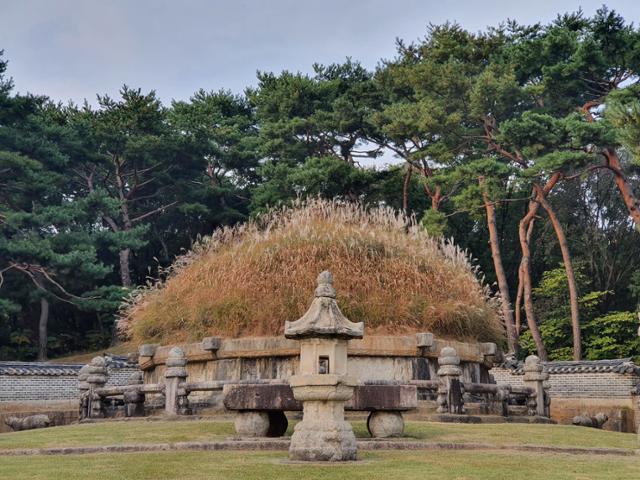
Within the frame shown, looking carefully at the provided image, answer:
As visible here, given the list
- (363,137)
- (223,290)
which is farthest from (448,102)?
(223,290)

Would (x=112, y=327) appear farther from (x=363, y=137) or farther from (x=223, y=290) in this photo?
(x=223, y=290)

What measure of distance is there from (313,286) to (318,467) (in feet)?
25.7

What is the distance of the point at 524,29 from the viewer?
33.8 metres

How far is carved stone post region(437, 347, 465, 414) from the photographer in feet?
42.3

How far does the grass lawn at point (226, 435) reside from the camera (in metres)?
9.69

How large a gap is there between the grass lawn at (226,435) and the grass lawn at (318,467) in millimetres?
1145

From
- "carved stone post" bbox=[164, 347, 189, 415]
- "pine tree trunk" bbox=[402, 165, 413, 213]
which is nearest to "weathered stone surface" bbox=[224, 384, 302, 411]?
"carved stone post" bbox=[164, 347, 189, 415]

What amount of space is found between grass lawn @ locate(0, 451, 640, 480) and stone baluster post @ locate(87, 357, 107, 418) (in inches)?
246

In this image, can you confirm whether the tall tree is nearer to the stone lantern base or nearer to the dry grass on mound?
the dry grass on mound

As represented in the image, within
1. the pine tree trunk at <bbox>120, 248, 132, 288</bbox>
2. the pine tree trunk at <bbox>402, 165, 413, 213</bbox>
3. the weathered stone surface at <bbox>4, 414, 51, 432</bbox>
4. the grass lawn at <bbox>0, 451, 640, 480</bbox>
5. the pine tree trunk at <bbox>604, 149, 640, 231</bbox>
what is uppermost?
the pine tree trunk at <bbox>402, 165, 413, 213</bbox>

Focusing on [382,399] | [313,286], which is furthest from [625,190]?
[382,399]

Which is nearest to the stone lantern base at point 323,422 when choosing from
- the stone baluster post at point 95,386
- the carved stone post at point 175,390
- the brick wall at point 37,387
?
the carved stone post at point 175,390

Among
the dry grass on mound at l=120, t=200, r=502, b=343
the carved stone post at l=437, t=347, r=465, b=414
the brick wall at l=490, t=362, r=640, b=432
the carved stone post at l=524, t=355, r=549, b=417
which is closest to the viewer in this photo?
the carved stone post at l=437, t=347, r=465, b=414

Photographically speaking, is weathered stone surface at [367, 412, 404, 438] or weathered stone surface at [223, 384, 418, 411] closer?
weathered stone surface at [223, 384, 418, 411]
